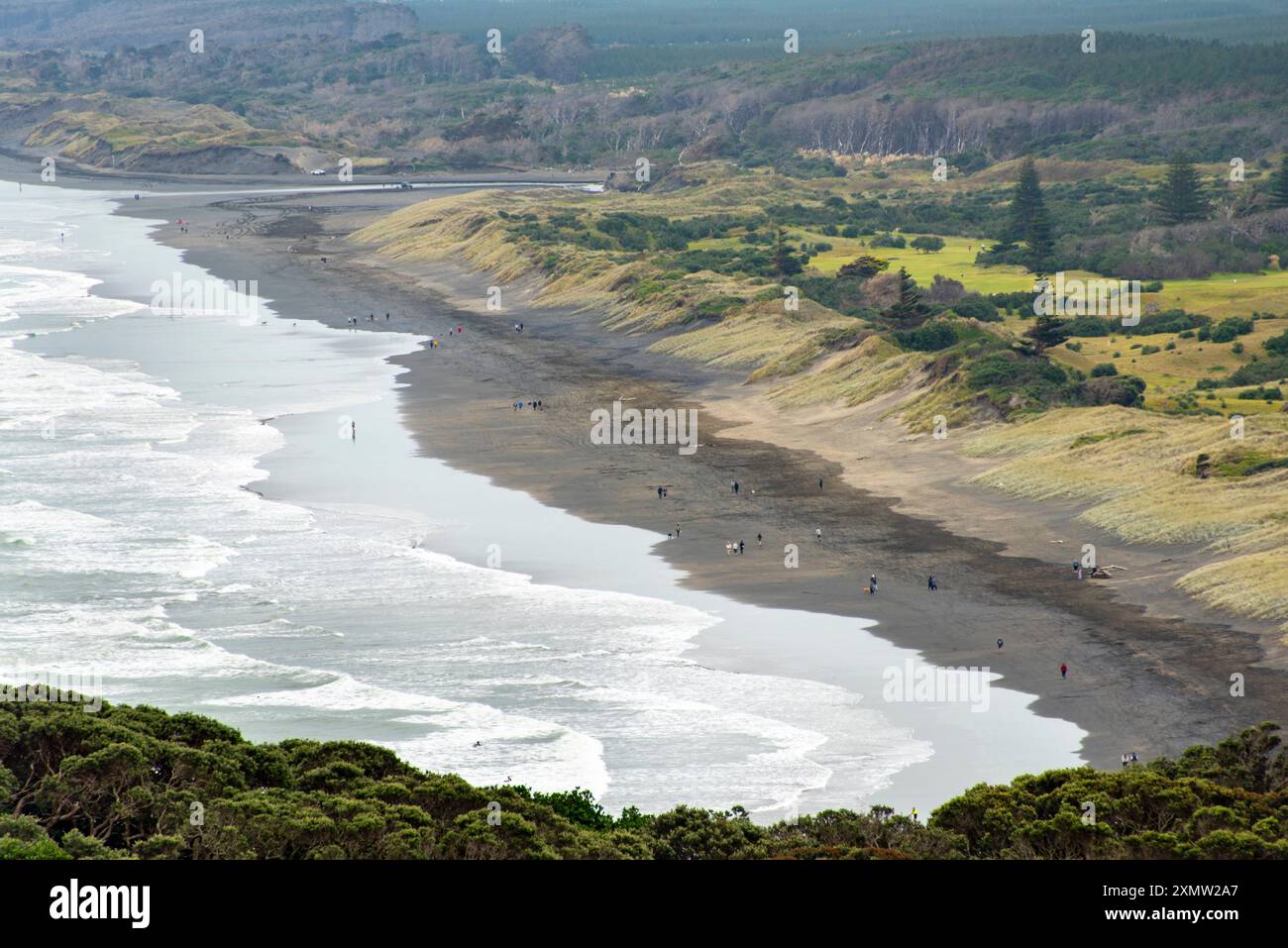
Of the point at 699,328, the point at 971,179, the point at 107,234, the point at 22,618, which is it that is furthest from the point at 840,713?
the point at 971,179

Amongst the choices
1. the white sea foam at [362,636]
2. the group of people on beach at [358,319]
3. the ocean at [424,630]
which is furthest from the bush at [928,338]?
the group of people on beach at [358,319]

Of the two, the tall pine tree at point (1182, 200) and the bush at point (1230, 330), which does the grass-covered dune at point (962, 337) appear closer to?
the bush at point (1230, 330)

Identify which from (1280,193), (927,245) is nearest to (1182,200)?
(1280,193)

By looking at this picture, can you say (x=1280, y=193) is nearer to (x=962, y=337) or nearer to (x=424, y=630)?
(x=962, y=337)

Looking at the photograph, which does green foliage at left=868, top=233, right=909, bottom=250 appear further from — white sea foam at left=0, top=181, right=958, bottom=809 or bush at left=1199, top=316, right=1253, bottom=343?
white sea foam at left=0, top=181, right=958, bottom=809

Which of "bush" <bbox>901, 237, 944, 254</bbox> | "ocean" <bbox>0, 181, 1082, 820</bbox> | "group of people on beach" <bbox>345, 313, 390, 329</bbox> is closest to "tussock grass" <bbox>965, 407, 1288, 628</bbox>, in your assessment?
"ocean" <bbox>0, 181, 1082, 820</bbox>

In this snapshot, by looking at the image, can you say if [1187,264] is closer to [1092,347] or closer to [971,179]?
[1092,347]
